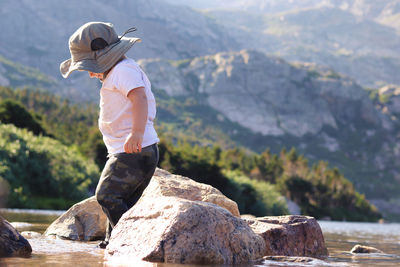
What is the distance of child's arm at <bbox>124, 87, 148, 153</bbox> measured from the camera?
636 cm

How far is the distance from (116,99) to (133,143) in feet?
2.22

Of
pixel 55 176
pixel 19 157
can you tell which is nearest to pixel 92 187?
pixel 55 176

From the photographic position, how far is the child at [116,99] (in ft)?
21.6

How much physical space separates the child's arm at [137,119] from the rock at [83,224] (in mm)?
4530

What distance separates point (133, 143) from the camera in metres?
6.36

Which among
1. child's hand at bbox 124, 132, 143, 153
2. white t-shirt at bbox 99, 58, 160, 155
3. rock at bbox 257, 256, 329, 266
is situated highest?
white t-shirt at bbox 99, 58, 160, 155

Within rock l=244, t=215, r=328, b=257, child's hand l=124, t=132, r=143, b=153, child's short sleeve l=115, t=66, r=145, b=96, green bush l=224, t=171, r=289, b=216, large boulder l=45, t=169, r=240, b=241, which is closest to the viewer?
child's hand l=124, t=132, r=143, b=153

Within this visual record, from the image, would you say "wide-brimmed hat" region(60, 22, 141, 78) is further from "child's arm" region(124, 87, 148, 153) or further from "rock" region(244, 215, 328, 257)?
"rock" region(244, 215, 328, 257)

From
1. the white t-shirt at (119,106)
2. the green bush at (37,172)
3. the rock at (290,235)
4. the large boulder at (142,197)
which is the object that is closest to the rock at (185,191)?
the large boulder at (142,197)

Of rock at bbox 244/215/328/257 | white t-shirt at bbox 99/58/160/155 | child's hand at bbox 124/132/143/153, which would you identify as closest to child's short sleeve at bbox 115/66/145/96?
white t-shirt at bbox 99/58/160/155

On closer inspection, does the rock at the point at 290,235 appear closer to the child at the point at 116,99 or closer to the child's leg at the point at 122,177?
the child's leg at the point at 122,177

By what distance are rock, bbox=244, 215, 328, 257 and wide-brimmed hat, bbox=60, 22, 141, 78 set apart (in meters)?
4.03

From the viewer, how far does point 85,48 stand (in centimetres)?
672

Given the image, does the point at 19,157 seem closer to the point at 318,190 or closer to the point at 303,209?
the point at 303,209
